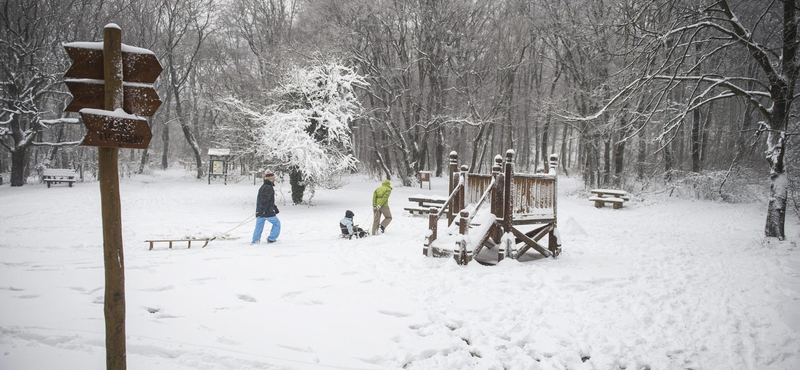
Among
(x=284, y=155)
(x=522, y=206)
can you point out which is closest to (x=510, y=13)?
(x=284, y=155)

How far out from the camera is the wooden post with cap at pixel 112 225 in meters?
2.74

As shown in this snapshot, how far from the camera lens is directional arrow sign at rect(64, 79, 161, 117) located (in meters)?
2.73

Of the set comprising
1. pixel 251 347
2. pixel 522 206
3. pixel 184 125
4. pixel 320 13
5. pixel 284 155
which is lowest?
pixel 251 347

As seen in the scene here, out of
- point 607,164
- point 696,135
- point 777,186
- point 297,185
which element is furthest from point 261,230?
point 696,135

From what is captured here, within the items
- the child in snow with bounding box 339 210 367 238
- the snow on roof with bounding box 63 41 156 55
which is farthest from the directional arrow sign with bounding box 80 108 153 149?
the child in snow with bounding box 339 210 367 238

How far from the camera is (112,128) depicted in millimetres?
2736

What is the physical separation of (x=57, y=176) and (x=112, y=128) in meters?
24.7

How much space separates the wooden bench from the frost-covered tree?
11468mm

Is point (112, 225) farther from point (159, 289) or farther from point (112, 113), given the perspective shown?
point (159, 289)

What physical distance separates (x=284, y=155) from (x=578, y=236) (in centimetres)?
1151

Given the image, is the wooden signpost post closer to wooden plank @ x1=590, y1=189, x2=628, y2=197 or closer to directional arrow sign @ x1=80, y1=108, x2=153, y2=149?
directional arrow sign @ x1=80, y1=108, x2=153, y2=149

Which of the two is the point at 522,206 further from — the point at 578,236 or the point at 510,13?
the point at 510,13

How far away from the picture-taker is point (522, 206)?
289 inches

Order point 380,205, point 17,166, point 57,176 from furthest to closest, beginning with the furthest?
point 57,176 → point 17,166 → point 380,205
